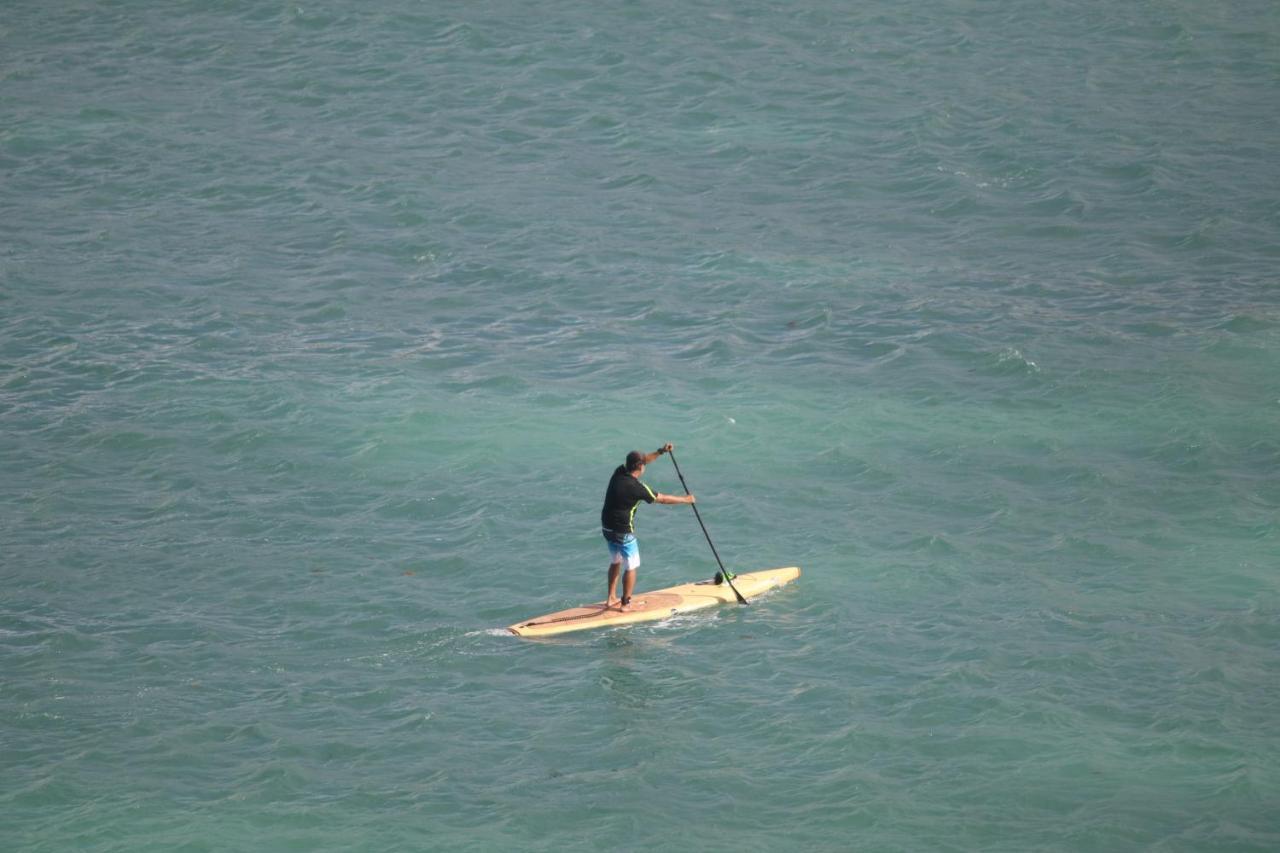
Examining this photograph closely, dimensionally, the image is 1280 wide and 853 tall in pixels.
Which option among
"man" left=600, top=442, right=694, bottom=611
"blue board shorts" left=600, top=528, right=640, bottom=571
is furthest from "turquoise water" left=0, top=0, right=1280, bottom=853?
"blue board shorts" left=600, top=528, right=640, bottom=571

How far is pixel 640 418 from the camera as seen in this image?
1022 inches

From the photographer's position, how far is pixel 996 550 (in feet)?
71.3

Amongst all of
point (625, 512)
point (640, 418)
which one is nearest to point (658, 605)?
point (625, 512)

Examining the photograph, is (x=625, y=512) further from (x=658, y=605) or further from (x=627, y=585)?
(x=658, y=605)

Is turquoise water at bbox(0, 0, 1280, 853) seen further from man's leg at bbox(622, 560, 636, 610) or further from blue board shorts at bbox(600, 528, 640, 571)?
blue board shorts at bbox(600, 528, 640, 571)

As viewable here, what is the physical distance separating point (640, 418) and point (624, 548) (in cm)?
641

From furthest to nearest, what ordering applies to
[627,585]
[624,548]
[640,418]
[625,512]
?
1. [640,418]
2. [627,585]
3. [624,548]
4. [625,512]

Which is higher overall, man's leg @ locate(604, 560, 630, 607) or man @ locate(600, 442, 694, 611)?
man @ locate(600, 442, 694, 611)

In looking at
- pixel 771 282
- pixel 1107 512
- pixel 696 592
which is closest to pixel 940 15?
pixel 771 282

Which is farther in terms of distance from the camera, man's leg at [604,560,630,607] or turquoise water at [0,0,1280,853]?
man's leg at [604,560,630,607]

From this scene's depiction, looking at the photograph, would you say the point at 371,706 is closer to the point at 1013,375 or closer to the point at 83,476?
the point at 83,476

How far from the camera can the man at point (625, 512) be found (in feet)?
63.9

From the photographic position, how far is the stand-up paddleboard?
64.2ft

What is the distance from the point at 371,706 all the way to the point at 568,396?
975 cm
